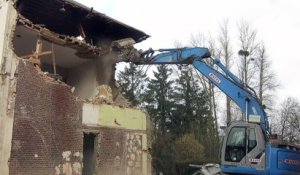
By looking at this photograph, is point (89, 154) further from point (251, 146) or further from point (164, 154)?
point (164, 154)

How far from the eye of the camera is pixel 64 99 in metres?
16.6

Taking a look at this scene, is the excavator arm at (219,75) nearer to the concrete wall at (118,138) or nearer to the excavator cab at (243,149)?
the excavator cab at (243,149)

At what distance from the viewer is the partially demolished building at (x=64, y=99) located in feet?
48.3

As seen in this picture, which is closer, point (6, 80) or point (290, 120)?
point (6, 80)

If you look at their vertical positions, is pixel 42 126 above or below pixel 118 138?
above

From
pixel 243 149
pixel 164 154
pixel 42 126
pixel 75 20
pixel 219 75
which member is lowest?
pixel 164 154

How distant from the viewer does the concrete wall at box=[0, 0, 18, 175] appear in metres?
14.1

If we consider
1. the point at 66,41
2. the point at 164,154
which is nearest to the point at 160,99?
the point at 164,154

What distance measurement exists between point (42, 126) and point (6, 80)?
196 cm

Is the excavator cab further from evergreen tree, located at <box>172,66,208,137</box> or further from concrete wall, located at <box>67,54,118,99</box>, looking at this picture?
evergreen tree, located at <box>172,66,208,137</box>

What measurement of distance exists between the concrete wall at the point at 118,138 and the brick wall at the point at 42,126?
1.11m

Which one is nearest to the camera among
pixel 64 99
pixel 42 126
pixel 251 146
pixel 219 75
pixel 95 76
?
pixel 251 146

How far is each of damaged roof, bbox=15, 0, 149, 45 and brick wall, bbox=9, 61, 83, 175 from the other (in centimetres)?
360

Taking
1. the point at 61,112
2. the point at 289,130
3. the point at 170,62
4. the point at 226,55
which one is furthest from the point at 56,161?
the point at 289,130
